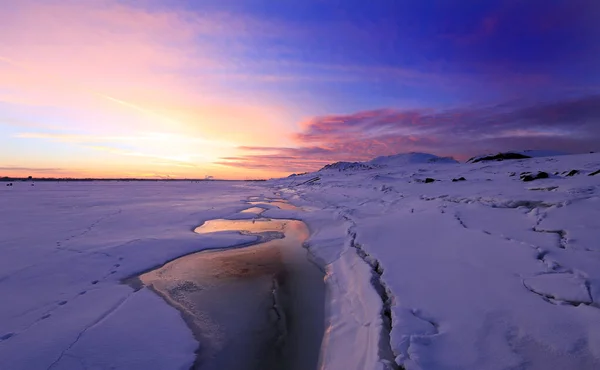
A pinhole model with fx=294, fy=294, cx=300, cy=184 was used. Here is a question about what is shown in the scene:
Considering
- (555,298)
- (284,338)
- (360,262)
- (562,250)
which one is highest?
(562,250)

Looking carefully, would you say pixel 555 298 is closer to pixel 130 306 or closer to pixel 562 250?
pixel 562 250

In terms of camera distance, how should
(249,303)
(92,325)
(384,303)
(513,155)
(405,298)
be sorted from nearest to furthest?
(92,325), (405,298), (384,303), (249,303), (513,155)

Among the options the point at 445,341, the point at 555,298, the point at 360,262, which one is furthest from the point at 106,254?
the point at 555,298

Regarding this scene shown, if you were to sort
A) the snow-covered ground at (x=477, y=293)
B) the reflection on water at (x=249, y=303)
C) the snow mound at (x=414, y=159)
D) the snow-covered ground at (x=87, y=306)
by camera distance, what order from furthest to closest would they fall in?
the snow mound at (x=414, y=159)
the reflection on water at (x=249, y=303)
the snow-covered ground at (x=87, y=306)
the snow-covered ground at (x=477, y=293)

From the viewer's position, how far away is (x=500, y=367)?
8.65 feet

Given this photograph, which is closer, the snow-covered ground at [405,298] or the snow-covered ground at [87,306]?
the snow-covered ground at [405,298]

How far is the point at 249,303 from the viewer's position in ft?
15.7

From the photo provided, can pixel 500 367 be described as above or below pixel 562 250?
below

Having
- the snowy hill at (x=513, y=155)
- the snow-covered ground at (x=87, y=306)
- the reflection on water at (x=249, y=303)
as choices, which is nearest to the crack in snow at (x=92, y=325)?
the snow-covered ground at (x=87, y=306)

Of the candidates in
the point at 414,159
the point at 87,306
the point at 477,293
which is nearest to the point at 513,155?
the point at 414,159

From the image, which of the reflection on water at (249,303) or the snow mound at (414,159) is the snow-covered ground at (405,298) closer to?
the reflection on water at (249,303)

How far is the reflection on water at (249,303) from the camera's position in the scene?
351 centimetres

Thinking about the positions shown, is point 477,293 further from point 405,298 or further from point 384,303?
point 384,303

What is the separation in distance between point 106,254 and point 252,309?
440 cm
